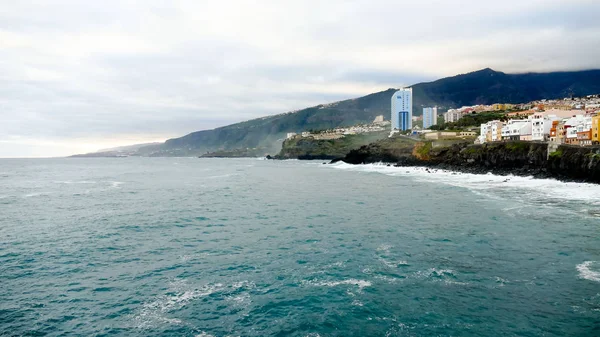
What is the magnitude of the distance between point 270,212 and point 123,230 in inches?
531

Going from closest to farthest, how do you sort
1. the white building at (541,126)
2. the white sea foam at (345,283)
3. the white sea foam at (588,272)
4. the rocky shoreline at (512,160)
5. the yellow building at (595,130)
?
the white sea foam at (345,283) < the white sea foam at (588,272) < the rocky shoreline at (512,160) < the yellow building at (595,130) < the white building at (541,126)

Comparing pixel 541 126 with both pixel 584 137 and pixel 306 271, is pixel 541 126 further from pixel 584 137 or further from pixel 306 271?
pixel 306 271

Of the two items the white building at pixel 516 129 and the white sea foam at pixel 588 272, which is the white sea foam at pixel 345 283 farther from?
the white building at pixel 516 129

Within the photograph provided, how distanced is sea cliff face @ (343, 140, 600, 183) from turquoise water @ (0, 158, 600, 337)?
74.0ft

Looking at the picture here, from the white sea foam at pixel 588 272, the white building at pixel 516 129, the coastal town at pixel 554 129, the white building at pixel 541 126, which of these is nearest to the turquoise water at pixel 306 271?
the white sea foam at pixel 588 272

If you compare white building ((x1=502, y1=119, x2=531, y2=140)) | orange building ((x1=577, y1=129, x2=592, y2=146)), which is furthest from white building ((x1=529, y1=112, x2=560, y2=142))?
orange building ((x1=577, y1=129, x2=592, y2=146))

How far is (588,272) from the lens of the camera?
17781 millimetres

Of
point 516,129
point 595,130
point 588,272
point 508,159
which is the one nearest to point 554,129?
point 516,129

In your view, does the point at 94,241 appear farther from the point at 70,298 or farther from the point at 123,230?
the point at 70,298

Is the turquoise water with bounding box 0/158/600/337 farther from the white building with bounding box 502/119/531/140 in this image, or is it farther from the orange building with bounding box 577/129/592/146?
the white building with bounding box 502/119/531/140

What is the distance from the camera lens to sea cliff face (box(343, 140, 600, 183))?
5416 centimetres

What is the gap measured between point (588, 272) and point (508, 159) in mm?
63805

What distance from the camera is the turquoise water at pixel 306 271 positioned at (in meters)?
13.6

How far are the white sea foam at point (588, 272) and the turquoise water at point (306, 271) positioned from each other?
6cm
